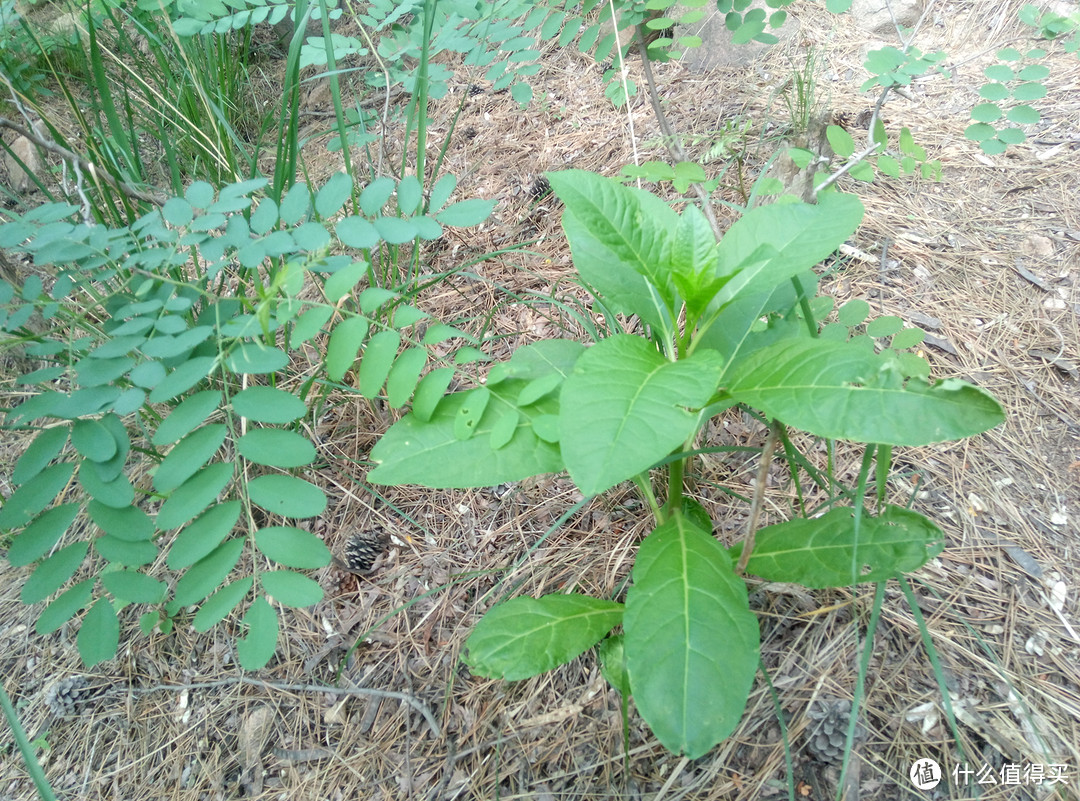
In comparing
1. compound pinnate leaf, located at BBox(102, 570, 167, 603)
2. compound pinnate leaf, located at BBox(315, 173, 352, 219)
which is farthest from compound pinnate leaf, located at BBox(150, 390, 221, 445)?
compound pinnate leaf, located at BBox(315, 173, 352, 219)

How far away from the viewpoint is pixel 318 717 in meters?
1.34

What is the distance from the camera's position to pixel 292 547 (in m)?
1.00

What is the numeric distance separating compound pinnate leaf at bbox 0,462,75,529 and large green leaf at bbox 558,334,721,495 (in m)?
0.89

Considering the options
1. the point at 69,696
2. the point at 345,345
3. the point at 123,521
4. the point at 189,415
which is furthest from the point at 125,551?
the point at 69,696

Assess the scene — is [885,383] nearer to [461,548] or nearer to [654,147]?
[461,548]

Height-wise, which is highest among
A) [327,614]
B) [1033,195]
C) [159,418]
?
[159,418]

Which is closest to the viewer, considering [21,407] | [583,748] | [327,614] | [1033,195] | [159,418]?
[21,407]

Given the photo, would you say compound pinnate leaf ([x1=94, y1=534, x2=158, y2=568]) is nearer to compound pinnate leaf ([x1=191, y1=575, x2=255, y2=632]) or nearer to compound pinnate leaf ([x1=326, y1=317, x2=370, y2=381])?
compound pinnate leaf ([x1=191, y1=575, x2=255, y2=632])

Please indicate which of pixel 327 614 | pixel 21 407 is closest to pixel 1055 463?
pixel 327 614

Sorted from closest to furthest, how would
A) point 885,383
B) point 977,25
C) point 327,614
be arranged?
point 885,383 → point 327,614 → point 977,25

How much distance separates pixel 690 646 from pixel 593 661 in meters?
0.42

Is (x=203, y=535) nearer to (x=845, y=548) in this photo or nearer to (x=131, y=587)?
(x=131, y=587)

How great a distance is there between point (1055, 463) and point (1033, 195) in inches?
43.3

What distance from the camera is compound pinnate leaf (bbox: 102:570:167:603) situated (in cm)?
102
